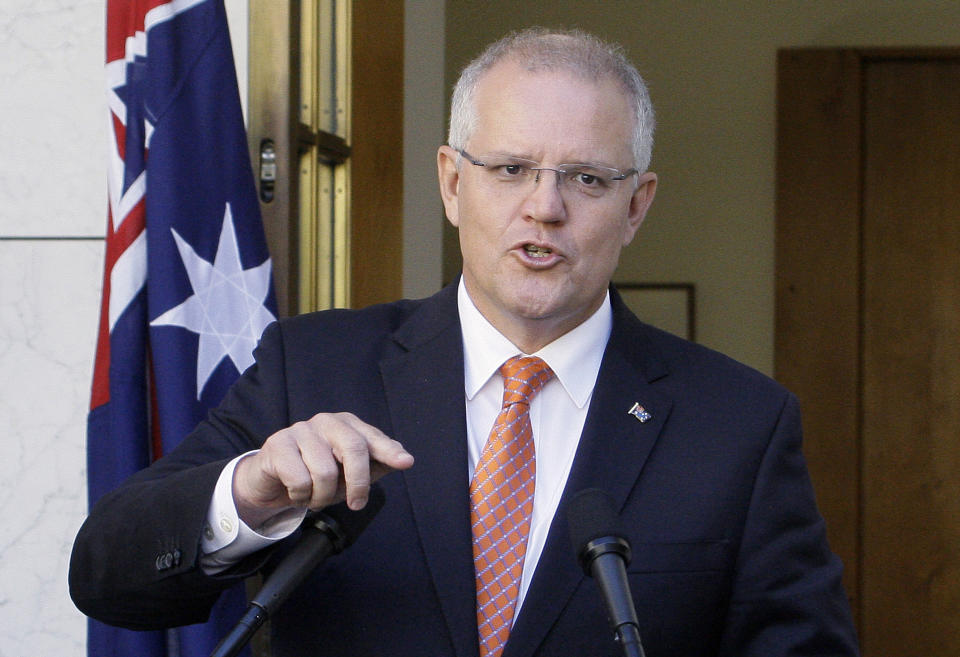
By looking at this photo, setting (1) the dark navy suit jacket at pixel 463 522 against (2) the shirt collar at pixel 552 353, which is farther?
(2) the shirt collar at pixel 552 353

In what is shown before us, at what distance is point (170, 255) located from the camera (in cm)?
209

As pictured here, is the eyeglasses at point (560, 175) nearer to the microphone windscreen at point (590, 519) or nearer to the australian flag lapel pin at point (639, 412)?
the australian flag lapel pin at point (639, 412)

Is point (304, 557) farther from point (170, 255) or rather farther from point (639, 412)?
point (170, 255)

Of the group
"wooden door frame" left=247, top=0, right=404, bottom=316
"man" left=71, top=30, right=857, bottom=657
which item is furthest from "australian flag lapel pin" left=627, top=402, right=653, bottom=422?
"wooden door frame" left=247, top=0, right=404, bottom=316

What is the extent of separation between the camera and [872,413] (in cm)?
466

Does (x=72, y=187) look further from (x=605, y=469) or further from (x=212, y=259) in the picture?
(x=605, y=469)

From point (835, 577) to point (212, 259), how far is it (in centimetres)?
117

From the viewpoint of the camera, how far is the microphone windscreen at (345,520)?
1169mm

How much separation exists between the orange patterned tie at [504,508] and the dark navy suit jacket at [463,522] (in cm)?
3

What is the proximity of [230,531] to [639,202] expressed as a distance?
80 centimetres

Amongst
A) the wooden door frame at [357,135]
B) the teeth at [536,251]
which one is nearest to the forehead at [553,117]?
the teeth at [536,251]

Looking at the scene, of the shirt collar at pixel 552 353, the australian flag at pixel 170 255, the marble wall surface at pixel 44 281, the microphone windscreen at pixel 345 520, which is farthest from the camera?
the marble wall surface at pixel 44 281

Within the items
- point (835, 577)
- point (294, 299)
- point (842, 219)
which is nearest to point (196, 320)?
point (294, 299)

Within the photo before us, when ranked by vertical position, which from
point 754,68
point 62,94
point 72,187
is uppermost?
point 754,68
